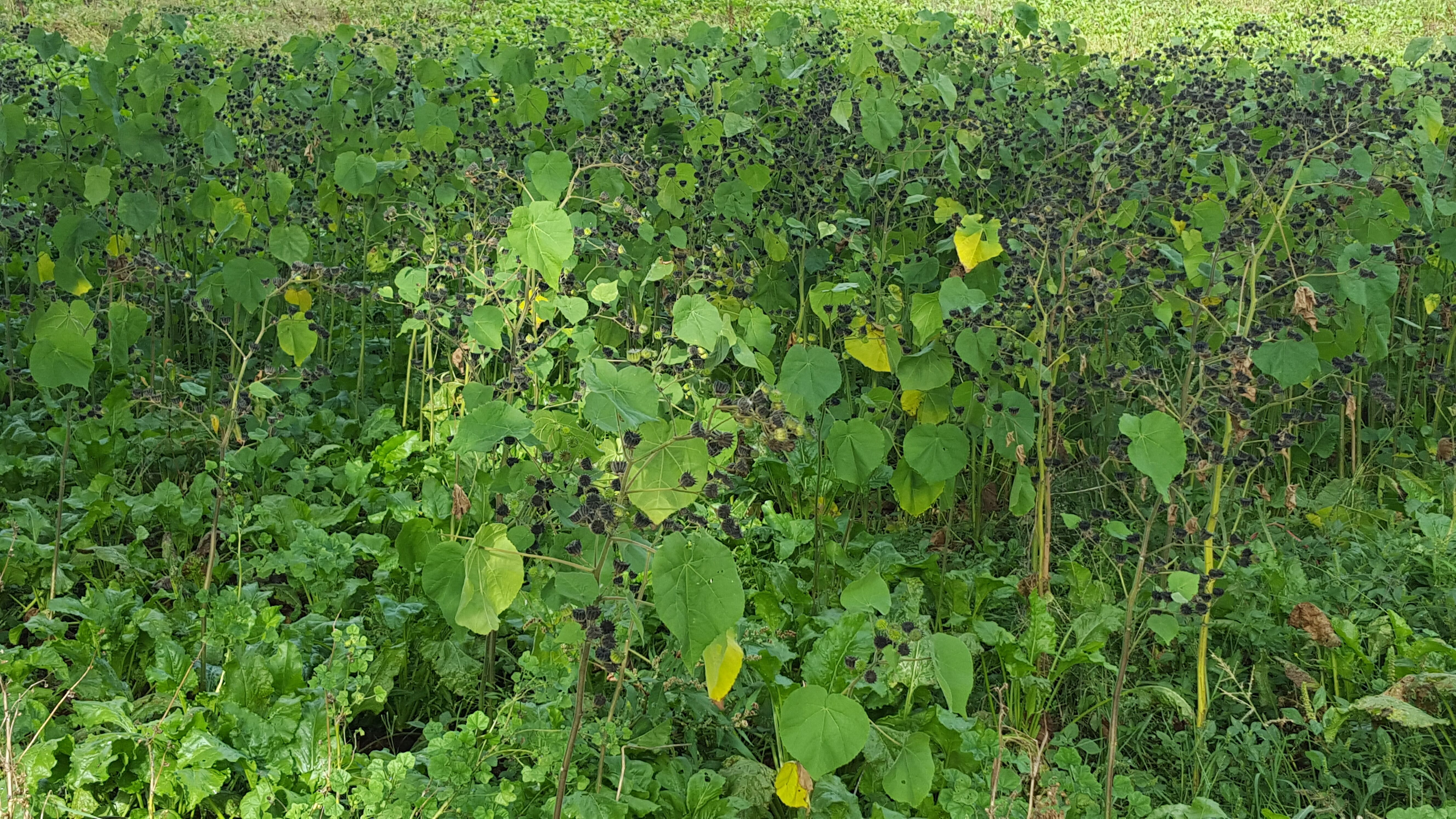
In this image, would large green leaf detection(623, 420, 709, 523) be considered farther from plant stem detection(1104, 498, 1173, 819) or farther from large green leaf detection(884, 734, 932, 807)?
plant stem detection(1104, 498, 1173, 819)

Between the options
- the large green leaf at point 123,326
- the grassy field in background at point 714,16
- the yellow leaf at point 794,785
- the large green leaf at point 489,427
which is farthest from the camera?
the grassy field in background at point 714,16

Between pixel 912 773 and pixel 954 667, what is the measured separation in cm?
25

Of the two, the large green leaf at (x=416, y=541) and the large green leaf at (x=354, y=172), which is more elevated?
the large green leaf at (x=354, y=172)

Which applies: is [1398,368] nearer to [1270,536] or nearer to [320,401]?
[1270,536]

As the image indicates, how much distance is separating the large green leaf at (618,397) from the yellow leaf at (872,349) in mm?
1188

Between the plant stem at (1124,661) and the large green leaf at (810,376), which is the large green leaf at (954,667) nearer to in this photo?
the plant stem at (1124,661)

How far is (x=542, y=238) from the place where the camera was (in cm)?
183

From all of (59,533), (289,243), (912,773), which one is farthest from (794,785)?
(289,243)

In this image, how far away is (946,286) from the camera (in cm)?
254

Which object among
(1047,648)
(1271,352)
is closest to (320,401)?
(1047,648)

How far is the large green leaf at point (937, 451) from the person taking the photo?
262 centimetres

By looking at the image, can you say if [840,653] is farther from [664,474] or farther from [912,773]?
[664,474]

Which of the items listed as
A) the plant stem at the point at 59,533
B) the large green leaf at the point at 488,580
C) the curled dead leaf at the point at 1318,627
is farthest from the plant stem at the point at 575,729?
the curled dead leaf at the point at 1318,627

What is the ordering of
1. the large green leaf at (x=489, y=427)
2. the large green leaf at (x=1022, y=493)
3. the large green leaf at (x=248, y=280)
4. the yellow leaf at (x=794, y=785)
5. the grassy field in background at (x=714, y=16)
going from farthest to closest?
the grassy field in background at (x=714, y=16) → the large green leaf at (x=248, y=280) → the large green leaf at (x=1022, y=493) → the yellow leaf at (x=794, y=785) → the large green leaf at (x=489, y=427)
